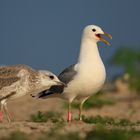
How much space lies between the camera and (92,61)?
1336 centimetres

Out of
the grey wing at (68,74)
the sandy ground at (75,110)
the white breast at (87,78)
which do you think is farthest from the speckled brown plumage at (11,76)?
the sandy ground at (75,110)

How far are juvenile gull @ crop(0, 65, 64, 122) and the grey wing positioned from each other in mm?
162

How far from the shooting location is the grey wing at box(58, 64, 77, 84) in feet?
43.5

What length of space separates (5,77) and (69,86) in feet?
4.45

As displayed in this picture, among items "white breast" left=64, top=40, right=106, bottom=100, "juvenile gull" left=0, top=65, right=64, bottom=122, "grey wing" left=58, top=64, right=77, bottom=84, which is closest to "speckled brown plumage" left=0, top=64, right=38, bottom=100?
"juvenile gull" left=0, top=65, right=64, bottom=122

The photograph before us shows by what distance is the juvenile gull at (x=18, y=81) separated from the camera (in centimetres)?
1250

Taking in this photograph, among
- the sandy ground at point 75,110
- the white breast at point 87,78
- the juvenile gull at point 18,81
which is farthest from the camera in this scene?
the sandy ground at point 75,110

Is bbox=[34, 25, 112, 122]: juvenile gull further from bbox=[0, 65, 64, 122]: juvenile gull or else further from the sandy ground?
the sandy ground

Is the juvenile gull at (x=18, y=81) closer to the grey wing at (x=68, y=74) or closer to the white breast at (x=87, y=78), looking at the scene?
the grey wing at (x=68, y=74)

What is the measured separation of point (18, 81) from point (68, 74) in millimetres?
1266

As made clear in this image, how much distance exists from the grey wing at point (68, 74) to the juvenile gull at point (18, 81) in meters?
0.16

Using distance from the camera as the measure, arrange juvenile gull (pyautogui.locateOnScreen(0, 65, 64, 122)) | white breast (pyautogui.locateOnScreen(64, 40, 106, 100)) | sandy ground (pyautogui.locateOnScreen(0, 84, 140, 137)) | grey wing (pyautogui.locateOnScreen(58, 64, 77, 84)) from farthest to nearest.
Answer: sandy ground (pyautogui.locateOnScreen(0, 84, 140, 137)) < grey wing (pyautogui.locateOnScreen(58, 64, 77, 84)) < white breast (pyautogui.locateOnScreen(64, 40, 106, 100)) < juvenile gull (pyautogui.locateOnScreen(0, 65, 64, 122))

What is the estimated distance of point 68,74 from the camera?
44.0 ft

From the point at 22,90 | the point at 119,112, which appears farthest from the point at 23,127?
the point at 119,112
